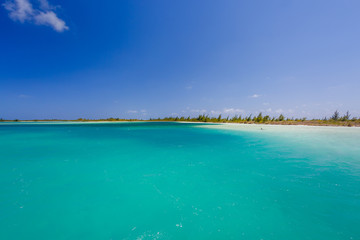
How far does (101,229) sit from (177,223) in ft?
6.23

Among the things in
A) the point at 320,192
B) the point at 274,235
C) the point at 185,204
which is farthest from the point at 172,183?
the point at 320,192

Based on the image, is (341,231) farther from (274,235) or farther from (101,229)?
(101,229)

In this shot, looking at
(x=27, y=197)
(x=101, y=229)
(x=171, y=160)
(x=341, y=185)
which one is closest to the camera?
(x=101, y=229)

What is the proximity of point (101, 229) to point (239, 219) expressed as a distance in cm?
357

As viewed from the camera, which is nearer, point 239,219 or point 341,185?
point 239,219

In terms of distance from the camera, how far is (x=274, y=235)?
3326 mm

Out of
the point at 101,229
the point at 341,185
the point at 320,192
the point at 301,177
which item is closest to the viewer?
the point at 101,229

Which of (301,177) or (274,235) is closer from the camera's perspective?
(274,235)

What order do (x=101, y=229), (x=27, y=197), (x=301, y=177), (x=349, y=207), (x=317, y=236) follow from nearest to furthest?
(x=317, y=236) → (x=101, y=229) → (x=349, y=207) → (x=27, y=197) → (x=301, y=177)

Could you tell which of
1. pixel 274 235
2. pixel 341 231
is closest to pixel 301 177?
pixel 341 231

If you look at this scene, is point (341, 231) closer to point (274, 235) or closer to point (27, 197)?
point (274, 235)

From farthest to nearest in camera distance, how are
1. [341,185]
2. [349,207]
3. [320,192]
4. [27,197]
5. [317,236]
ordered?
[341,185]
[320,192]
[27,197]
[349,207]
[317,236]

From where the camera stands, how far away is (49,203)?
457 centimetres

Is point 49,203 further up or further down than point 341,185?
further down
